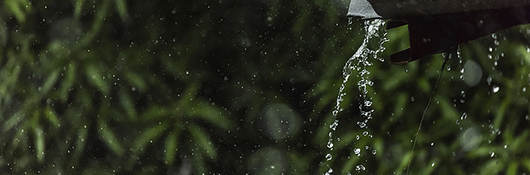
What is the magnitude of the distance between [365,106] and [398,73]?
2 centimetres

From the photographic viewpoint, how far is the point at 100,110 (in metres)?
0.30

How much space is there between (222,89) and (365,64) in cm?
7

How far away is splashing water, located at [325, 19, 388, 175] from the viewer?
30 cm

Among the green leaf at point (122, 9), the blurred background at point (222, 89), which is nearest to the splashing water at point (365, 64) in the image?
the blurred background at point (222, 89)

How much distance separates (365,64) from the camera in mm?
297

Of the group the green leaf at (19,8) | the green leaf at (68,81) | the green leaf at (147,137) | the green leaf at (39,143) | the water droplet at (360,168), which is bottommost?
the water droplet at (360,168)

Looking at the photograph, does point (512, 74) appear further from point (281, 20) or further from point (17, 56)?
point (17, 56)

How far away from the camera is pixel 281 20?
0.94 feet

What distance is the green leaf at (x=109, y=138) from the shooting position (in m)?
0.30

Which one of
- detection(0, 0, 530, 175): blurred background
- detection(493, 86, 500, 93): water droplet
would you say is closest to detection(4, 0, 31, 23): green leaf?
detection(0, 0, 530, 175): blurred background

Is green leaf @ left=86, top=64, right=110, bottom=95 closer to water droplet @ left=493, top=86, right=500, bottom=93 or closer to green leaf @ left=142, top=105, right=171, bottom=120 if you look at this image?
green leaf @ left=142, top=105, right=171, bottom=120

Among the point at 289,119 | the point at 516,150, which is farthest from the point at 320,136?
the point at 516,150

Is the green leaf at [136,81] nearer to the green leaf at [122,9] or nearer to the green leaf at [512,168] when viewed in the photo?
the green leaf at [122,9]

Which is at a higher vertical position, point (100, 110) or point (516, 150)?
point (100, 110)
